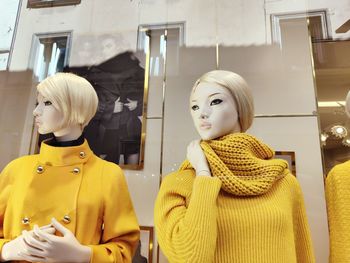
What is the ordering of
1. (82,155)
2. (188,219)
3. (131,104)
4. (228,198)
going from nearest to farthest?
1. (188,219)
2. (228,198)
3. (82,155)
4. (131,104)

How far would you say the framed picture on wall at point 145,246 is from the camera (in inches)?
50.9

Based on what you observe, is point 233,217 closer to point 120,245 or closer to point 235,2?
point 120,245

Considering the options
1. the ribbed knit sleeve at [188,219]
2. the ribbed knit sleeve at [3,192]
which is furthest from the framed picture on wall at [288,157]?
the ribbed knit sleeve at [3,192]

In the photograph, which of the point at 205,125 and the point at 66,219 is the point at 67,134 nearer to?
the point at 66,219

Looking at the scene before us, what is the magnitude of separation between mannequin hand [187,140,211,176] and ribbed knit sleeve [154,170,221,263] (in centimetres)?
4

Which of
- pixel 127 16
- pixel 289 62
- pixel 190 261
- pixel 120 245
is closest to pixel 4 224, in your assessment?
pixel 120 245

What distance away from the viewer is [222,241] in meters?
0.87

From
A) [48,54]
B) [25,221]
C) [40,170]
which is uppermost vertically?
[48,54]

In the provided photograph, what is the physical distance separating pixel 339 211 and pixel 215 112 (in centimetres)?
52

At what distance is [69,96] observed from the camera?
3.36 feet

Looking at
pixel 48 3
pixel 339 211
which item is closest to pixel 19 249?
pixel 339 211

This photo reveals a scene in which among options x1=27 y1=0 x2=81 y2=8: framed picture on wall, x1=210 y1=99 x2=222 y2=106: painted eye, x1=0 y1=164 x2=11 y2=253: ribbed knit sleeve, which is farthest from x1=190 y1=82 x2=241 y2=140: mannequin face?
x1=27 y1=0 x2=81 y2=8: framed picture on wall

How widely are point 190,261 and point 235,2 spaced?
125 cm

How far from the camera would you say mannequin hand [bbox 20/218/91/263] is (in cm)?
84
